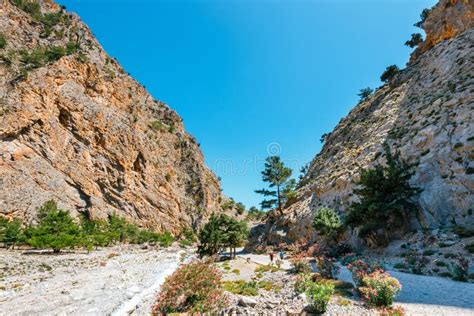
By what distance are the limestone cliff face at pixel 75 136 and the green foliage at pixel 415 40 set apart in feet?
218

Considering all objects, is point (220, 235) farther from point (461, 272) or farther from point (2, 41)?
point (2, 41)

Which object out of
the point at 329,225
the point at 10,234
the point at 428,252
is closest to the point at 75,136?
the point at 10,234

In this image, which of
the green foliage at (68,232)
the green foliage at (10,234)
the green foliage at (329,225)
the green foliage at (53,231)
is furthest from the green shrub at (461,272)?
the green foliage at (10,234)

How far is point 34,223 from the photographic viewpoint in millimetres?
38531

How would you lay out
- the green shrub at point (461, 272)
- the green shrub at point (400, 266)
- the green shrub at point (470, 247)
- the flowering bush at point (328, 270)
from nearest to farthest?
1. the green shrub at point (461, 272)
2. the green shrub at point (470, 247)
3. the flowering bush at point (328, 270)
4. the green shrub at point (400, 266)

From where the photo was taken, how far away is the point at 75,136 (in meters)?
51.6

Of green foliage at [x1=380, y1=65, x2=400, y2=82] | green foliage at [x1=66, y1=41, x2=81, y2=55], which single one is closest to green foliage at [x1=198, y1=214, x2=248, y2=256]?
green foliage at [x1=380, y1=65, x2=400, y2=82]

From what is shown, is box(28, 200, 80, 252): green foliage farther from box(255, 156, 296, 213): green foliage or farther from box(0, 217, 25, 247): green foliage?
box(255, 156, 296, 213): green foliage

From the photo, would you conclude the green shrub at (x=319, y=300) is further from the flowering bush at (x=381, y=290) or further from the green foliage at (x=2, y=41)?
the green foliage at (x=2, y=41)

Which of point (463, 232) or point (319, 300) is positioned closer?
point (319, 300)

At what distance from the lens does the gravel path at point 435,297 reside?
7.42m

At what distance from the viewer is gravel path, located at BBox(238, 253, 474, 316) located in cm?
742

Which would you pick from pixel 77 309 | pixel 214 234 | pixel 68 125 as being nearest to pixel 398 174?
pixel 214 234

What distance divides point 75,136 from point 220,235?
42015mm
